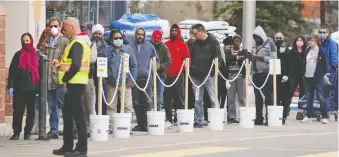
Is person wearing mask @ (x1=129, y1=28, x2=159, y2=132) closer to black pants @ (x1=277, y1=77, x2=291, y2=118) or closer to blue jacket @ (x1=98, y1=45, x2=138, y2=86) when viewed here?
blue jacket @ (x1=98, y1=45, x2=138, y2=86)

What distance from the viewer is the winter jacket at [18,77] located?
1750cm

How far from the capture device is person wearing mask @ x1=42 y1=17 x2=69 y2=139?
17438 millimetres

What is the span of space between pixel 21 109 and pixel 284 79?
723cm

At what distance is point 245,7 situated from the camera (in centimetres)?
2828

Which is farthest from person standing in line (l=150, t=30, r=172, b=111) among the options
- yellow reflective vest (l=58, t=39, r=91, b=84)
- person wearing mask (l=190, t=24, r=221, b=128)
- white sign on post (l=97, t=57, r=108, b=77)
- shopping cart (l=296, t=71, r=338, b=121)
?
yellow reflective vest (l=58, t=39, r=91, b=84)

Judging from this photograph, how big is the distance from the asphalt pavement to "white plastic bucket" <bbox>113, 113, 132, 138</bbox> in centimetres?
15

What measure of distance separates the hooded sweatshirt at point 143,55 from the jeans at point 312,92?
4.89 meters

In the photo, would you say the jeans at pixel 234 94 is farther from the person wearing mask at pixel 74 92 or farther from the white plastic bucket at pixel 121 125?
the person wearing mask at pixel 74 92

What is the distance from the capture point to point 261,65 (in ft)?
73.4

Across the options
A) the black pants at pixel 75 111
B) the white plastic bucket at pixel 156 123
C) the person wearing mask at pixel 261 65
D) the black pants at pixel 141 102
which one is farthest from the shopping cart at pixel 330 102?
the black pants at pixel 75 111

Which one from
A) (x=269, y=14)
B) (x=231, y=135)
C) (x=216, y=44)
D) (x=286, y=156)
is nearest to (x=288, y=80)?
(x=216, y=44)

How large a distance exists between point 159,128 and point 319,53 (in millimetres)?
5689

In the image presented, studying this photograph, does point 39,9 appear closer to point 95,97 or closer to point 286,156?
point 95,97

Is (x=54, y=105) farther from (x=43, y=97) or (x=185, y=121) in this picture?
(x=185, y=121)
